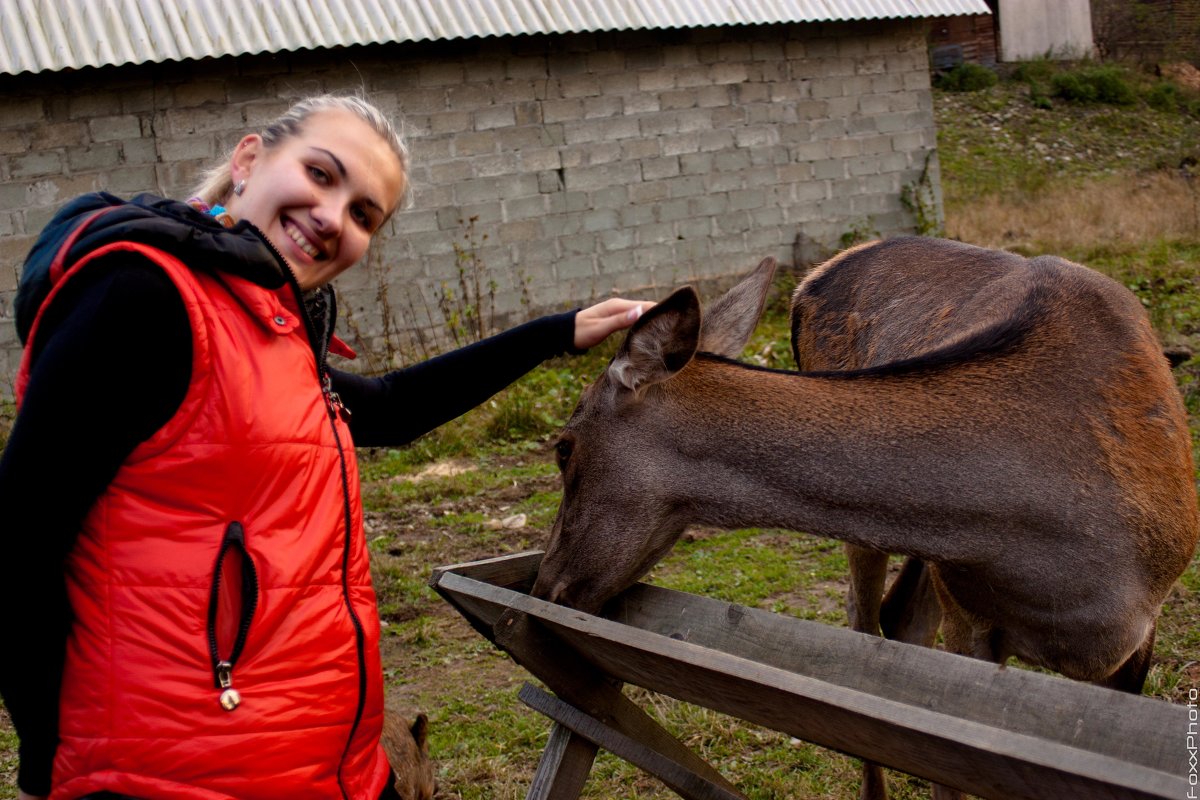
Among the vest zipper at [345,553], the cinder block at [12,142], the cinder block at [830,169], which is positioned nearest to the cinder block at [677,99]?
the cinder block at [830,169]

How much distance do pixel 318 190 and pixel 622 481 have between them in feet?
4.13

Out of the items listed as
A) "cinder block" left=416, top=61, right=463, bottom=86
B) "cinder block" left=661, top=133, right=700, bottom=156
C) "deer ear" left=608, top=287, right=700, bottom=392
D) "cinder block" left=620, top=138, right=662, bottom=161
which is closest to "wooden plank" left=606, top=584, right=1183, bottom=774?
"deer ear" left=608, top=287, right=700, bottom=392

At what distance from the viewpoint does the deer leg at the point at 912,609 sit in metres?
4.64

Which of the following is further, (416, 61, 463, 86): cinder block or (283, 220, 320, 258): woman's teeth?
(416, 61, 463, 86): cinder block

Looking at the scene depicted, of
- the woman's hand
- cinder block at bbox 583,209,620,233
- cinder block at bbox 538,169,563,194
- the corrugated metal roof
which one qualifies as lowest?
cinder block at bbox 583,209,620,233

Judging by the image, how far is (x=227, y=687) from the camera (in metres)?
2.06

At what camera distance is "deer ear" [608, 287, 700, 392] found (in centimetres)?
304

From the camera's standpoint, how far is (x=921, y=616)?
184 inches

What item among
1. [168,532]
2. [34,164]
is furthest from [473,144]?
[168,532]

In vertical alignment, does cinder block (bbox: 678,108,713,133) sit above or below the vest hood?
below

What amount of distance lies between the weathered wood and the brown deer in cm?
42

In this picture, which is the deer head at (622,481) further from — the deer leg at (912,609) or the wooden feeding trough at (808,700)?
the deer leg at (912,609)

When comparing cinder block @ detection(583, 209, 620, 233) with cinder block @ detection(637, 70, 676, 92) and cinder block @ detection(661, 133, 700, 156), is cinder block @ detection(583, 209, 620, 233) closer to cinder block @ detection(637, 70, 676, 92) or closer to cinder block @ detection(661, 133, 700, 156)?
cinder block @ detection(661, 133, 700, 156)

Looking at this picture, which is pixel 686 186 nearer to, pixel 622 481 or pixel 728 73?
pixel 728 73
